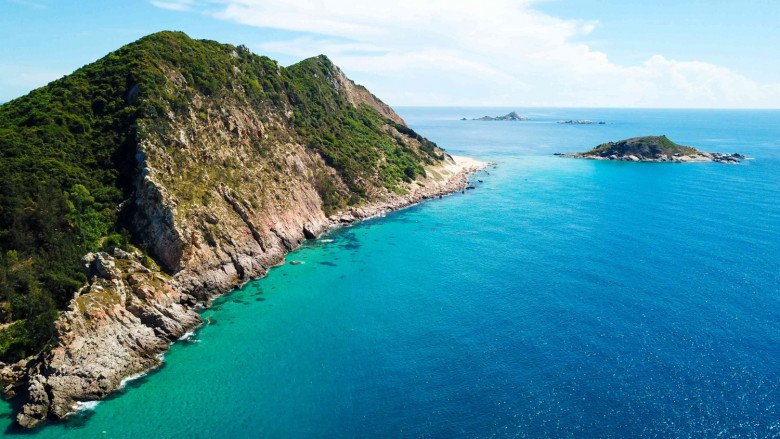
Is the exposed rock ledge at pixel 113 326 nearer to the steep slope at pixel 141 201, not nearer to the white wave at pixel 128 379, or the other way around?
the steep slope at pixel 141 201

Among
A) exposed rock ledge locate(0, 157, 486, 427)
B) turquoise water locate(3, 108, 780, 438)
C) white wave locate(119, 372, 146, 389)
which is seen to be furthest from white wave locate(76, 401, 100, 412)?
white wave locate(119, 372, 146, 389)

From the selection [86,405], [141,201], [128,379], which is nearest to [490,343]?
[128,379]

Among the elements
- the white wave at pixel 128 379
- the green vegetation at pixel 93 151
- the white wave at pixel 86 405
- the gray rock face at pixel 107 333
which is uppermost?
the green vegetation at pixel 93 151

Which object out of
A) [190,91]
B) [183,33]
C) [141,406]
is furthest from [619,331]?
[183,33]

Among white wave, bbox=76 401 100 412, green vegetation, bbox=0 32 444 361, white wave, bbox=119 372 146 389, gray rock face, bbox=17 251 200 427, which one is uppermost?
green vegetation, bbox=0 32 444 361

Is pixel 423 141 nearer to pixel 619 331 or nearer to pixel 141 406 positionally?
pixel 619 331

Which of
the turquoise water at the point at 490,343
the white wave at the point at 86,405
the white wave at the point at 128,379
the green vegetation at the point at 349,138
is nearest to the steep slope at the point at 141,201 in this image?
the white wave at the point at 128,379

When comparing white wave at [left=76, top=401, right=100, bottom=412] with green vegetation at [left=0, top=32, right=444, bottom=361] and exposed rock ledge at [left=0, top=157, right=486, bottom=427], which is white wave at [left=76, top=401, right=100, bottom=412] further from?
green vegetation at [left=0, top=32, right=444, bottom=361]
